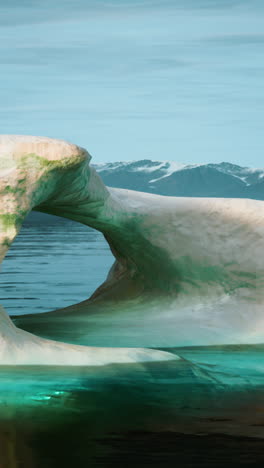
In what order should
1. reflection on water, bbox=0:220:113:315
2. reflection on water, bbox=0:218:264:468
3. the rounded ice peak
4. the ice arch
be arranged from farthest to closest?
1. reflection on water, bbox=0:220:113:315
2. the ice arch
3. the rounded ice peak
4. reflection on water, bbox=0:218:264:468

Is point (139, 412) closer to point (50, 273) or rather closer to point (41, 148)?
point (41, 148)

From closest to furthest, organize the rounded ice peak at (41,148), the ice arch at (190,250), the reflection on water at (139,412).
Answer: the reflection on water at (139,412) → the rounded ice peak at (41,148) → the ice arch at (190,250)

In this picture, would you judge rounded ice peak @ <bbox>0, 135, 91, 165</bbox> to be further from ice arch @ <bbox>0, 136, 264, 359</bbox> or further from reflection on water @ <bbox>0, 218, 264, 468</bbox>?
reflection on water @ <bbox>0, 218, 264, 468</bbox>

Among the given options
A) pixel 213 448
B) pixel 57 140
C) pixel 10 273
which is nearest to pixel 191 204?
pixel 57 140

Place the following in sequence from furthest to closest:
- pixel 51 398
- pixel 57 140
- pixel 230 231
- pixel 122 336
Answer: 1. pixel 230 231
2. pixel 122 336
3. pixel 57 140
4. pixel 51 398

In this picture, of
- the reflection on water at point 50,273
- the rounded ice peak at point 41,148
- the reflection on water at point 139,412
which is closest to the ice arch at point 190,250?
the reflection on water at point 139,412

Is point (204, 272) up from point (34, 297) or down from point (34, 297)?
up

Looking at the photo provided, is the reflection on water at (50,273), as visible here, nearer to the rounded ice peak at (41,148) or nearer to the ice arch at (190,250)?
the ice arch at (190,250)

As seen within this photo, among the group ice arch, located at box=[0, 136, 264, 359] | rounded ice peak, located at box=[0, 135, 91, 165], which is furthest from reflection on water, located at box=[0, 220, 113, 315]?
rounded ice peak, located at box=[0, 135, 91, 165]

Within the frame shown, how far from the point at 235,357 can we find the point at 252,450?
342 cm

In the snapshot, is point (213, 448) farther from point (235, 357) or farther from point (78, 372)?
point (235, 357)

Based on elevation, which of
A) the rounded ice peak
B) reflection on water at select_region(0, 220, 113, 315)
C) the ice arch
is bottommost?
reflection on water at select_region(0, 220, 113, 315)

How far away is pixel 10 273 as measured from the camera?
2269cm

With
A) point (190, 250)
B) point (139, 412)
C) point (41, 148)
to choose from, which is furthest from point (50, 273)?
point (139, 412)
